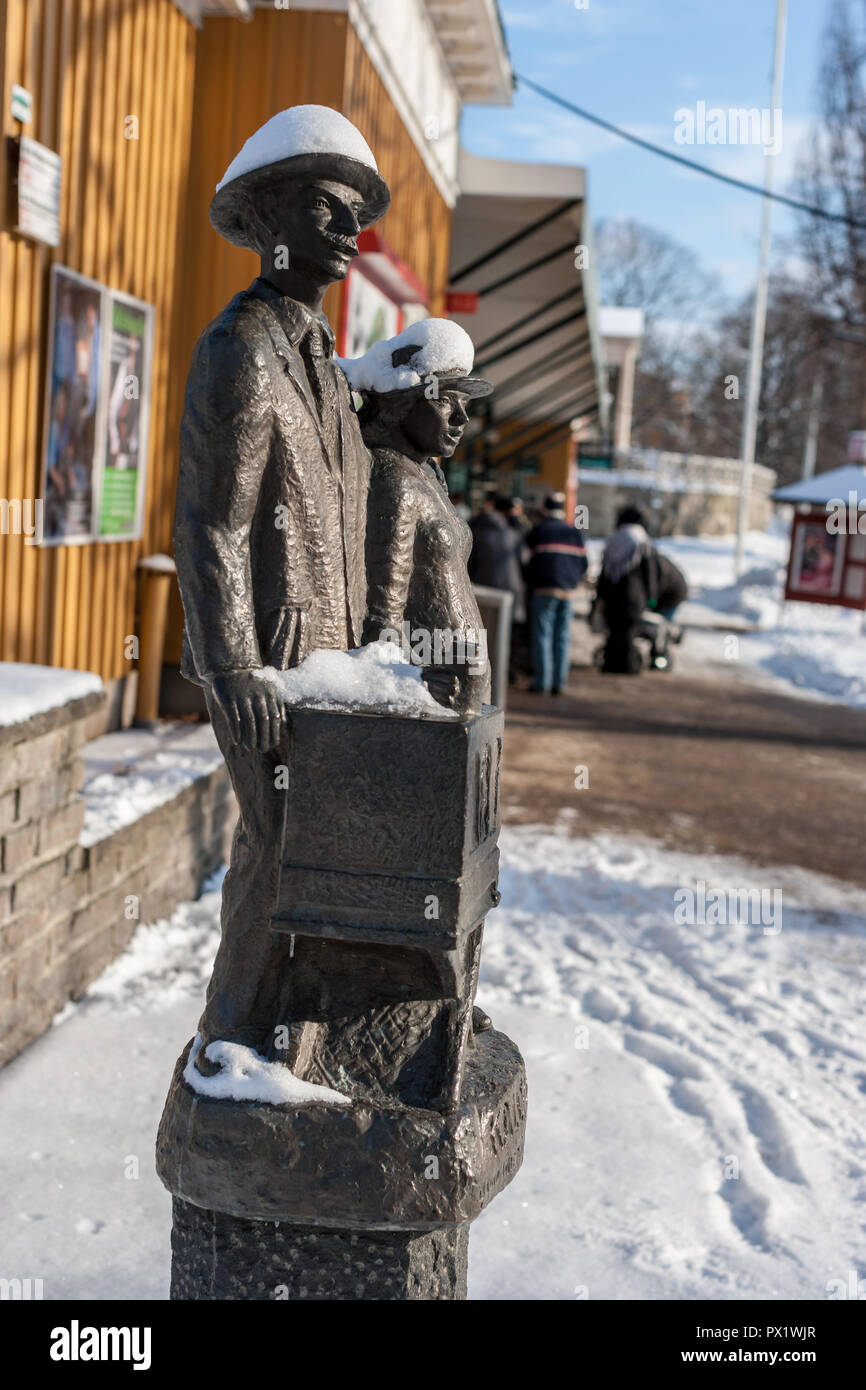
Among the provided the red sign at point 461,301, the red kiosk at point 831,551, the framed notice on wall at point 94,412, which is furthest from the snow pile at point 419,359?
the red kiosk at point 831,551

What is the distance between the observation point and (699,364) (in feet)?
196

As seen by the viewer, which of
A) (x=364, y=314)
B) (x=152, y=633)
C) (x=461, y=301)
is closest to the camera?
(x=152, y=633)

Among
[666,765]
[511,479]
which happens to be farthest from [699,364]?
[666,765]

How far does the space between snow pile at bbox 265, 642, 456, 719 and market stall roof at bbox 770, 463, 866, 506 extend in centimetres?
1673

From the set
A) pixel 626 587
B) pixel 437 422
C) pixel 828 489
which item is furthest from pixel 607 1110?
pixel 828 489

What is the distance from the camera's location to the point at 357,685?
8.07 feet

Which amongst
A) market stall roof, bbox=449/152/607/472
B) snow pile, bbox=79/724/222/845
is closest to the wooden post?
snow pile, bbox=79/724/222/845

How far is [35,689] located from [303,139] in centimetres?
229

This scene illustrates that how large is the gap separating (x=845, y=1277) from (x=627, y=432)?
52535 millimetres

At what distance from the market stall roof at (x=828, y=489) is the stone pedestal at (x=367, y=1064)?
1677 centimetres

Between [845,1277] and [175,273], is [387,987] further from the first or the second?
[175,273]

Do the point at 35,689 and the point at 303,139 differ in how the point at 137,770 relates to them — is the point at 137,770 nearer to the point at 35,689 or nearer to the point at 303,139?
the point at 35,689

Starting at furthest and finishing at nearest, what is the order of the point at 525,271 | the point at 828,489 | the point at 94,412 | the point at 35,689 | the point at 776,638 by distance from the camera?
the point at 776,638 < the point at 828,489 < the point at 525,271 < the point at 94,412 < the point at 35,689

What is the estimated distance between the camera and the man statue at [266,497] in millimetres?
2436
